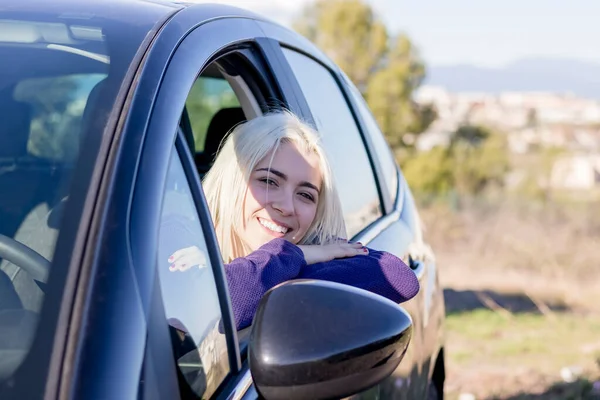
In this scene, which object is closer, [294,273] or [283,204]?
[294,273]

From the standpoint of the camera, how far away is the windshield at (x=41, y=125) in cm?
129

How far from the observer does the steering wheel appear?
1.30m

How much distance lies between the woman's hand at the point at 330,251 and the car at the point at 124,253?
1.12 feet

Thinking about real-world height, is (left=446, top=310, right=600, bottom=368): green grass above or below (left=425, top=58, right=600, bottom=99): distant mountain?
above

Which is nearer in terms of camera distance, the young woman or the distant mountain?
the young woman

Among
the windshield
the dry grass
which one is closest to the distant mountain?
the dry grass

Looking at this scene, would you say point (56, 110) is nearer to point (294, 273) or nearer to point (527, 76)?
point (294, 273)

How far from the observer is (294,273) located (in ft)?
6.29

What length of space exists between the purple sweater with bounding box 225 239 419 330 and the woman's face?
169 mm

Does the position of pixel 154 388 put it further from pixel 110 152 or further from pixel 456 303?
pixel 456 303

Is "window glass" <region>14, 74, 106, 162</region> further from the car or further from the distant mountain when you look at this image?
the distant mountain

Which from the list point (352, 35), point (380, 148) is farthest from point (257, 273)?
point (352, 35)

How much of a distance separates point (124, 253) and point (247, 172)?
36.1 inches

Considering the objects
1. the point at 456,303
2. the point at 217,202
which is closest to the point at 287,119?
the point at 217,202
